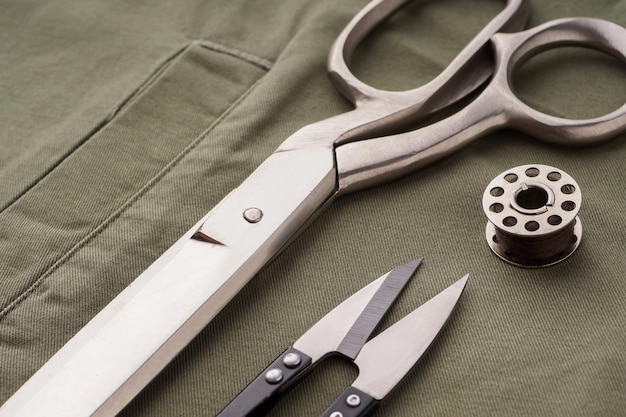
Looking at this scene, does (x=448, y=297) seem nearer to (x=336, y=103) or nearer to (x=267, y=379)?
(x=267, y=379)

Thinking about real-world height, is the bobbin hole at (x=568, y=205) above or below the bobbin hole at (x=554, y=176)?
below

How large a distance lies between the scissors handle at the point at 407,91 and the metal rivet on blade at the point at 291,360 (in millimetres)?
311

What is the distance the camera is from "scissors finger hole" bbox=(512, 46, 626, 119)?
110cm

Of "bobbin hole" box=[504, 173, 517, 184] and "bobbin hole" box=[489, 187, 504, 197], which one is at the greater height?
"bobbin hole" box=[504, 173, 517, 184]

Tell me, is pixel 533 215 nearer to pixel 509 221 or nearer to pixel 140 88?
pixel 509 221

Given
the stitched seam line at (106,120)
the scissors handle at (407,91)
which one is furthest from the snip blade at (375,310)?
the stitched seam line at (106,120)

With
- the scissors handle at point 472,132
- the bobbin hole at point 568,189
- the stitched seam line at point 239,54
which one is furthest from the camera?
the stitched seam line at point 239,54

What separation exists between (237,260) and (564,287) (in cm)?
37

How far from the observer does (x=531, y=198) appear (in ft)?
3.10

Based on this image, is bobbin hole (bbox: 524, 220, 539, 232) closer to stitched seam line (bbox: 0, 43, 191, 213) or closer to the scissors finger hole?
the scissors finger hole

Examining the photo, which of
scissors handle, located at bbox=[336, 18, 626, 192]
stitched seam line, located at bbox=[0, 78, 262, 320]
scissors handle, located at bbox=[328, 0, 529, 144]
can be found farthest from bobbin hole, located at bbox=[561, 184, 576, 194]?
stitched seam line, located at bbox=[0, 78, 262, 320]

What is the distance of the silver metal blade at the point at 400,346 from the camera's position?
82 centimetres

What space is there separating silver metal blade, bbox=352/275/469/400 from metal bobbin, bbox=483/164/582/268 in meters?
0.09

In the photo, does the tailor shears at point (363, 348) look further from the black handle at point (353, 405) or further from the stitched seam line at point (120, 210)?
the stitched seam line at point (120, 210)
